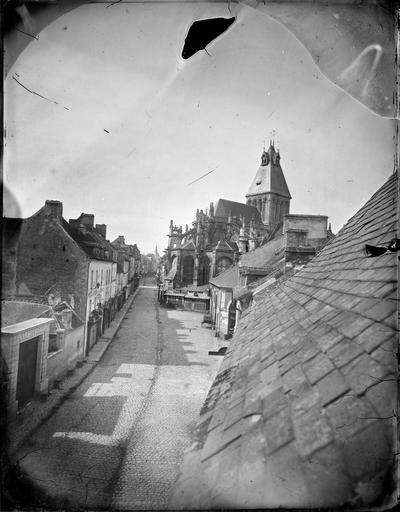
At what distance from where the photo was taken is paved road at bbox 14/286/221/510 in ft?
11.5

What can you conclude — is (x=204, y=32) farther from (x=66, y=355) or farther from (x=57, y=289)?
(x=57, y=289)

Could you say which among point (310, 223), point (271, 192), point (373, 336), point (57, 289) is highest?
point (271, 192)

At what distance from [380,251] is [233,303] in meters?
21.8

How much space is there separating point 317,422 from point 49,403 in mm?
11478

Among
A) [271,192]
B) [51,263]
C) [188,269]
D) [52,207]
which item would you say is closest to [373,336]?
[52,207]

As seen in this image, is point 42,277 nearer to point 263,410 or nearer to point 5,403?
point 5,403

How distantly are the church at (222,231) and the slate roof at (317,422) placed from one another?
3126 centimetres

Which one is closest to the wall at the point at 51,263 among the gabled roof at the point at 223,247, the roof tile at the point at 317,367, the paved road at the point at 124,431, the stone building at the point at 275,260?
the paved road at the point at 124,431

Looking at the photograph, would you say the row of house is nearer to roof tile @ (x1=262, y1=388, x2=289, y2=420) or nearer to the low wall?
the low wall

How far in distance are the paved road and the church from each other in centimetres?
2090

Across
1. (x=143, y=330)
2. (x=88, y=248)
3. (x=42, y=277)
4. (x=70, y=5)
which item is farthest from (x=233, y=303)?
(x=70, y=5)

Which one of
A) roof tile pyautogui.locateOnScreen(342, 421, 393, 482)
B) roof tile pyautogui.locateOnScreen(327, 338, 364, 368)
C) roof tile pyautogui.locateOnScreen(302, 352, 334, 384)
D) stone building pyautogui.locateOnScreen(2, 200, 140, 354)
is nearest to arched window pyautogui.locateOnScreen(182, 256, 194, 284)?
stone building pyautogui.locateOnScreen(2, 200, 140, 354)

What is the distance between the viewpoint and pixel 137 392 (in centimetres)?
1287

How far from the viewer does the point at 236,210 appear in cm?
5278
